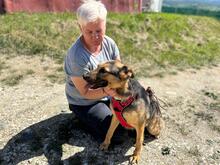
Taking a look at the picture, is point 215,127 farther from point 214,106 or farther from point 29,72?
point 29,72

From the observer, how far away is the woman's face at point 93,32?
504 centimetres

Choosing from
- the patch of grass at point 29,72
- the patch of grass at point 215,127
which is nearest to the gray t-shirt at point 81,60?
the patch of grass at point 215,127

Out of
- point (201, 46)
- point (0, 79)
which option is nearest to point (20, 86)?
point (0, 79)

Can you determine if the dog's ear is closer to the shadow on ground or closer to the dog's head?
the dog's head

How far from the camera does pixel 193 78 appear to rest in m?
10.4

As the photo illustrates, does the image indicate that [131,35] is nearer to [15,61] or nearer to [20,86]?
[15,61]

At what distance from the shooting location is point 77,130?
6.35 meters

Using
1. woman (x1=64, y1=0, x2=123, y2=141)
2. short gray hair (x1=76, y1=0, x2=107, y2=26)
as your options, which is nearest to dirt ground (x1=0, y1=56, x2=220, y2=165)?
woman (x1=64, y1=0, x2=123, y2=141)

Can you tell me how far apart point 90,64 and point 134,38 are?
311 inches

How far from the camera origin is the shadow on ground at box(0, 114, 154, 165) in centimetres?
567

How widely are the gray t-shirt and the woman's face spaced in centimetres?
18

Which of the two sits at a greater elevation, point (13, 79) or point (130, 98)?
point (130, 98)

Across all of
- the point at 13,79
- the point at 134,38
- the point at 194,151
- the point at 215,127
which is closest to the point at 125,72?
the point at 194,151

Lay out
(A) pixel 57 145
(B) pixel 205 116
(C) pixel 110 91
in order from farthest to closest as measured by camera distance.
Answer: (B) pixel 205 116, (A) pixel 57 145, (C) pixel 110 91
